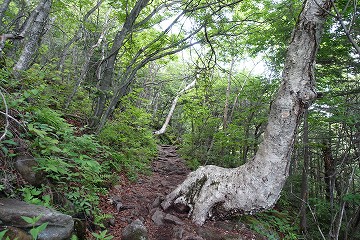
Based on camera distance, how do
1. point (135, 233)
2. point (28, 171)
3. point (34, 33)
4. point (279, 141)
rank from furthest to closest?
point (34, 33) → point (279, 141) → point (135, 233) → point (28, 171)

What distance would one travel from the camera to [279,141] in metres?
4.18

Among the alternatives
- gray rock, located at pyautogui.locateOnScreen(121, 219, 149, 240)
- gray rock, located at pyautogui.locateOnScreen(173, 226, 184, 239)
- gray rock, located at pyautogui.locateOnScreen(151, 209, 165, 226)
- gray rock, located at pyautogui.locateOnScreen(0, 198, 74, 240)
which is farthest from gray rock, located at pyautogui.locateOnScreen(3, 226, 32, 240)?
gray rock, located at pyautogui.locateOnScreen(151, 209, 165, 226)

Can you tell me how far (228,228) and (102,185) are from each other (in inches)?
114

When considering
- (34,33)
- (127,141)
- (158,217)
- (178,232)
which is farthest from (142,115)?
(178,232)

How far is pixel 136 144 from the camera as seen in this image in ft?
27.1

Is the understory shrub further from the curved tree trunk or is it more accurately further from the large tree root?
the curved tree trunk

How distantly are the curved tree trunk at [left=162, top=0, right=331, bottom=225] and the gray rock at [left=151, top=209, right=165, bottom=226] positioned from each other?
643 millimetres

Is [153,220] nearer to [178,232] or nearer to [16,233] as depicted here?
[178,232]

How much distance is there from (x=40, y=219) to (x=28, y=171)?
1074mm

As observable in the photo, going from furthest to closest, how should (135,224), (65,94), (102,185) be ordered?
(65,94) → (102,185) → (135,224)

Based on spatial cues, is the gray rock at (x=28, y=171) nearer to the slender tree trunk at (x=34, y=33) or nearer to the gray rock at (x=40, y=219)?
the gray rock at (x=40, y=219)

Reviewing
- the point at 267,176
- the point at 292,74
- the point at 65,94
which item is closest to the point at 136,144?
the point at 65,94

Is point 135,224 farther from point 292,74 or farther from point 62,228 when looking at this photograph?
point 292,74

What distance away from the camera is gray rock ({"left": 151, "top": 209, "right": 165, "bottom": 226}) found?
425cm
